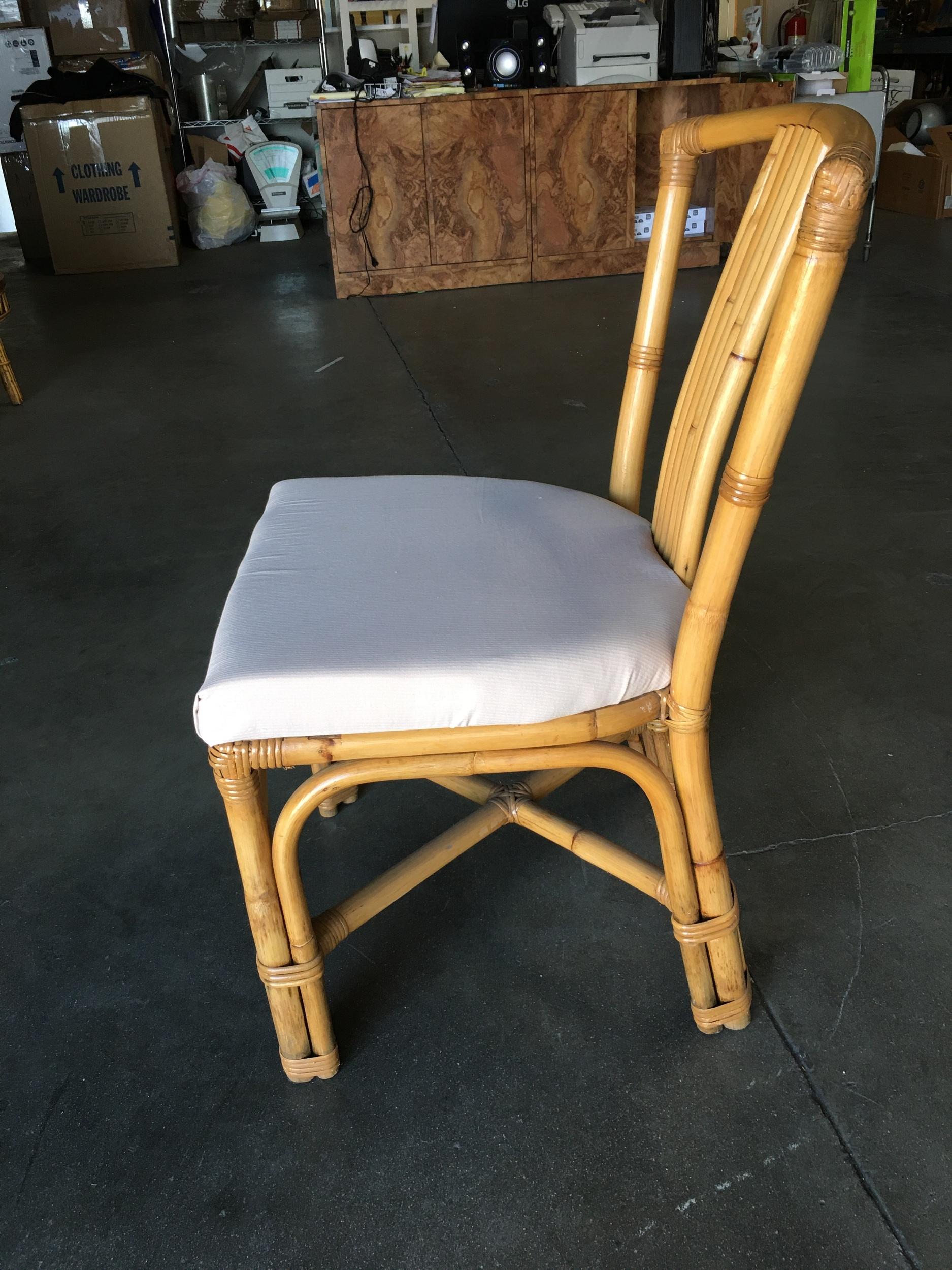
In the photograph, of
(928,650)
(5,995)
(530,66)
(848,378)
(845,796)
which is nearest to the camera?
(5,995)

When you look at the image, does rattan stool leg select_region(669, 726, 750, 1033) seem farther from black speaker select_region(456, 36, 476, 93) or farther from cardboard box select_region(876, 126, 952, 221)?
cardboard box select_region(876, 126, 952, 221)

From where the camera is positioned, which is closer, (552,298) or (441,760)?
(441,760)

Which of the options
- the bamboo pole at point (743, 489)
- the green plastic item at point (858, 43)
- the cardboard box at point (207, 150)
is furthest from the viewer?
the cardboard box at point (207, 150)

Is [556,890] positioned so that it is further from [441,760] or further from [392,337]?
[392,337]

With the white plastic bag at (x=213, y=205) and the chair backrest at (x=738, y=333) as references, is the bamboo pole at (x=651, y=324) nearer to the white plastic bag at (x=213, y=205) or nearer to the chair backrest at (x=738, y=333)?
the chair backrest at (x=738, y=333)

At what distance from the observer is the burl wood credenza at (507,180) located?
3.98m

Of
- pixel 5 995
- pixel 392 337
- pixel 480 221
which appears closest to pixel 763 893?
pixel 5 995

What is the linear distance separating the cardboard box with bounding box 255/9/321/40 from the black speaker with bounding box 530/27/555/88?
2324mm

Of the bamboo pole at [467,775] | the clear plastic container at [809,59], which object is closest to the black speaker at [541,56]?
the clear plastic container at [809,59]

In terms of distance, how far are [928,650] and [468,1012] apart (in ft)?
3.30

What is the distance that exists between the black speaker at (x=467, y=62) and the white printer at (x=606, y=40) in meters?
0.33

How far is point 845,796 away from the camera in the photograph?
4.35 feet

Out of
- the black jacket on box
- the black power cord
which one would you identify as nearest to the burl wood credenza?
the black power cord

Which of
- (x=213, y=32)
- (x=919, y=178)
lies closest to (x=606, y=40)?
(x=919, y=178)
